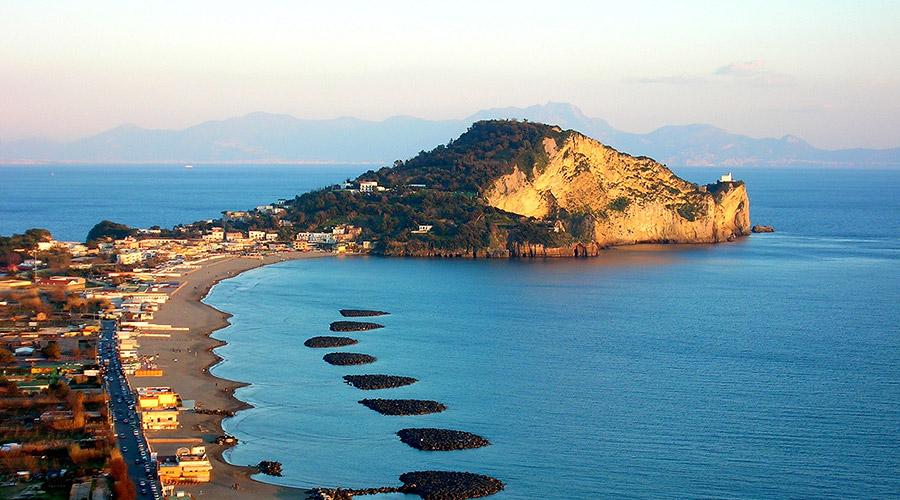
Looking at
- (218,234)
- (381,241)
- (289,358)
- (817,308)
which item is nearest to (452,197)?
(381,241)

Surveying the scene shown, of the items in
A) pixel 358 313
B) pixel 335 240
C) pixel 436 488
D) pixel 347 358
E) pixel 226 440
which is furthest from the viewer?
pixel 335 240

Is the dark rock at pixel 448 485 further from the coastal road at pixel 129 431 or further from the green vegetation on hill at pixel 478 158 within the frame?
the green vegetation on hill at pixel 478 158

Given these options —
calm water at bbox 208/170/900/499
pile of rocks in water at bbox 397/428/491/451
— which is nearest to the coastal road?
calm water at bbox 208/170/900/499

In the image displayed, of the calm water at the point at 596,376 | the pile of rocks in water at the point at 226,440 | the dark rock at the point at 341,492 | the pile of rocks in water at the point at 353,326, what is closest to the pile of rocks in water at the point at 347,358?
the calm water at the point at 596,376

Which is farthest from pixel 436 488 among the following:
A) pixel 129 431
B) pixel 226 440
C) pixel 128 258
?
pixel 128 258

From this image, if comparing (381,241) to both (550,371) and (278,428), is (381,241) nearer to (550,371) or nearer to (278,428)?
(550,371)

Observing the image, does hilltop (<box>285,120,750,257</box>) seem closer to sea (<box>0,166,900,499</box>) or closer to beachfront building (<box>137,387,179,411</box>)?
sea (<box>0,166,900,499</box>)

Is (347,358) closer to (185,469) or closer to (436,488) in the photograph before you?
(185,469)
